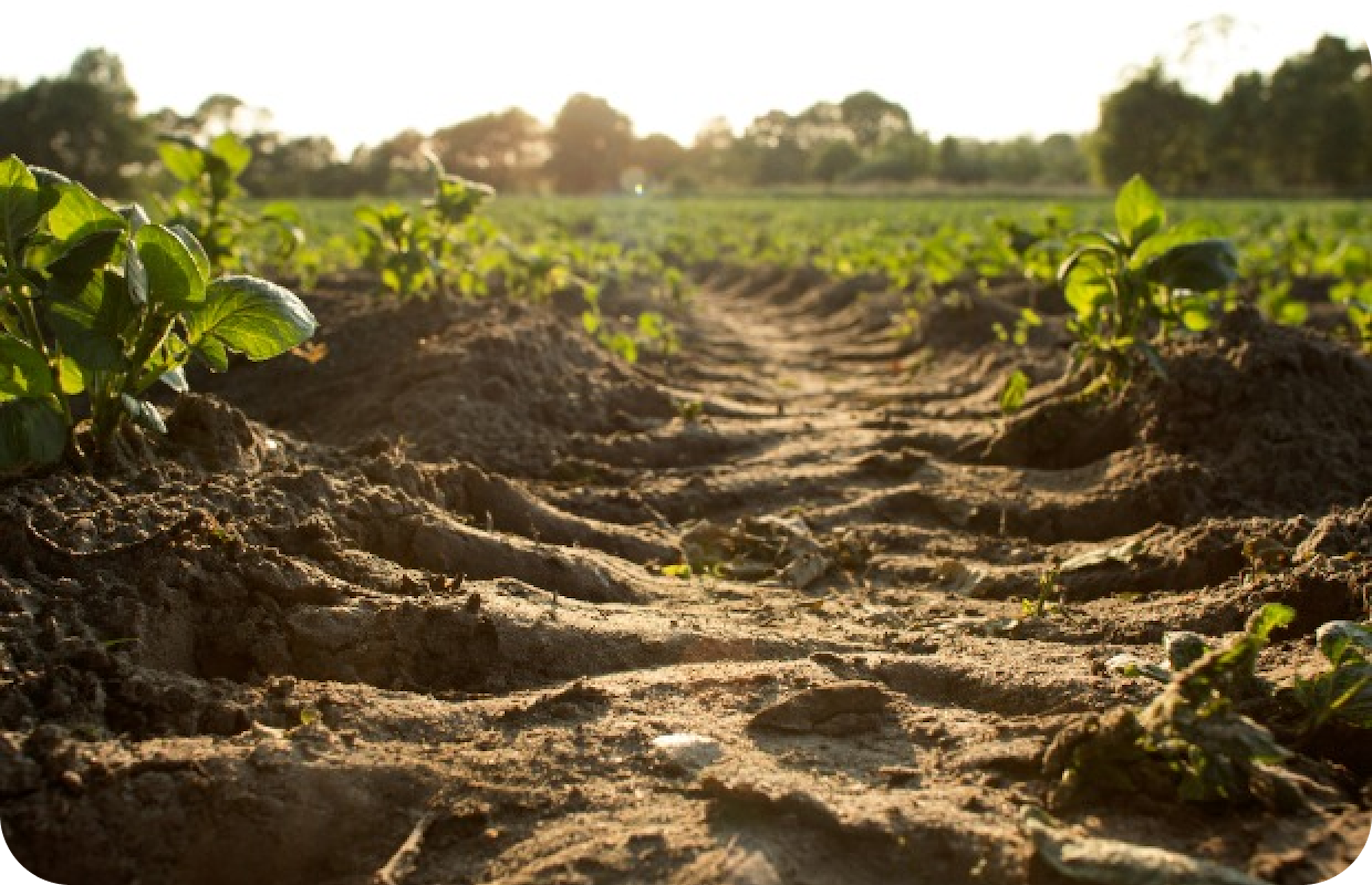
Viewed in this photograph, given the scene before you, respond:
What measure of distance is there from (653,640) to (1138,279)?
126 inches

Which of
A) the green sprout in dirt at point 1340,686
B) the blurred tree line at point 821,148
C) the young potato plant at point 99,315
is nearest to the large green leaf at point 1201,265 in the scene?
the green sprout in dirt at point 1340,686

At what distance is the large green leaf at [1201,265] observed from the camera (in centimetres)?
440

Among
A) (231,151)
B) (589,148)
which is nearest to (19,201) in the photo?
(231,151)

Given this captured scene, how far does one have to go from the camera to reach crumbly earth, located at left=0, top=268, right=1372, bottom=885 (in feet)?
5.54

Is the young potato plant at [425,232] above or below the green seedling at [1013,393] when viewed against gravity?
above

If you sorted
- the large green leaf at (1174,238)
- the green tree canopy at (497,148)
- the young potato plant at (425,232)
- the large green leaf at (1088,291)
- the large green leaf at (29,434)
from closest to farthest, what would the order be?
the large green leaf at (29,434) < the large green leaf at (1174,238) < the large green leaf at (1088,291) < the young potato plant at (425,232) < the green tree canopy at (497,148)

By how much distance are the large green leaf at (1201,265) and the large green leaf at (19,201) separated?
13.3 ft

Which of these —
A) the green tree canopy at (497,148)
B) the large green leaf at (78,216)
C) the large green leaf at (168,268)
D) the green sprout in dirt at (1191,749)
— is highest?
the green tree canopy at (497,148)

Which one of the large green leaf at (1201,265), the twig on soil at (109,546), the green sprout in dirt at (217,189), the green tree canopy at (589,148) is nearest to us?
the twig on soil at (109,546)

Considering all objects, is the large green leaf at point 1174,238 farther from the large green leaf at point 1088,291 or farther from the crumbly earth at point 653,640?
the crumbly earth at point 653,640

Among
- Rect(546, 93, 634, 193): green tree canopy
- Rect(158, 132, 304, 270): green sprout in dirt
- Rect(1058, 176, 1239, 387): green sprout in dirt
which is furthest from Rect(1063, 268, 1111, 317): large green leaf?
Rect(546, 93, 634, 193): green tree canopy

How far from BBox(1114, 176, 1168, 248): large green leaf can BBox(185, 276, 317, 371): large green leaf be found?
11.6 feet

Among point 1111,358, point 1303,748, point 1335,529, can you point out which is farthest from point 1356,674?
point 1111,358

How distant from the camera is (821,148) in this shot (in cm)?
6297
